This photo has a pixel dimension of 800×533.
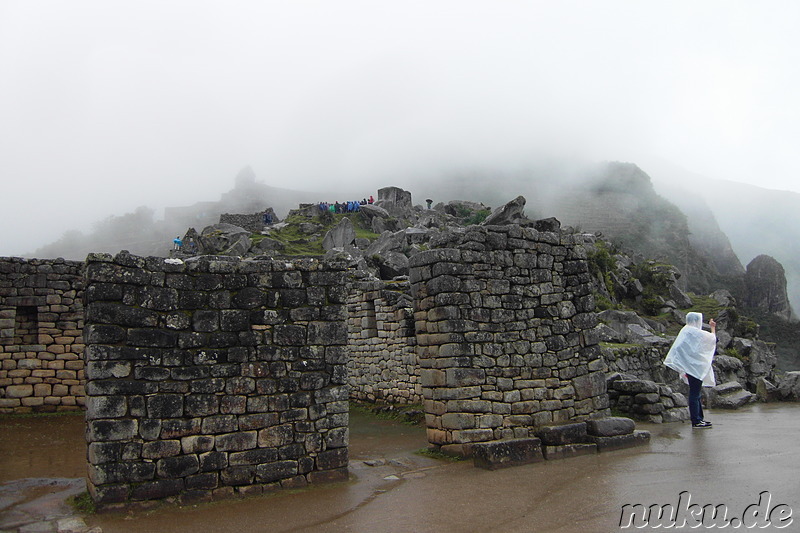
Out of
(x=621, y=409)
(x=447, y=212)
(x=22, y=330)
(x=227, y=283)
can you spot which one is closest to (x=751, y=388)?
(x=621, y=409)

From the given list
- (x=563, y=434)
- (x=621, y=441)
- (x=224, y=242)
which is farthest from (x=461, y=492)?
(x=224, y=242)

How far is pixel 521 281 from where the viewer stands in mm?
10281

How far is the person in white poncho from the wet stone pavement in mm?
1275

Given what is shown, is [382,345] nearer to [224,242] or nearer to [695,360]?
[695,360]

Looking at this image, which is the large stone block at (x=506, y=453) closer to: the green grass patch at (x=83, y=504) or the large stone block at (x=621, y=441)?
the large stone block at (x=621, y=441)

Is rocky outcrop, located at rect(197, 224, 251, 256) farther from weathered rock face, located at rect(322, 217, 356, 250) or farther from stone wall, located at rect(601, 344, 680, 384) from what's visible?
stone wall, located at rect(601, 344, 680, 384)

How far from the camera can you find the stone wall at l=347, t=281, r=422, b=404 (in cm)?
1421

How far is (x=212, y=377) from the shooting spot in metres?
7.25

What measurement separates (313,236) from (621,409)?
1364 inches

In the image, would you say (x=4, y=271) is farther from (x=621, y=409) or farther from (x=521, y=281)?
(x=621, y=409)

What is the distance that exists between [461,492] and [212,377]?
350cm

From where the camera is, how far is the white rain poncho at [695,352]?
11.5 m

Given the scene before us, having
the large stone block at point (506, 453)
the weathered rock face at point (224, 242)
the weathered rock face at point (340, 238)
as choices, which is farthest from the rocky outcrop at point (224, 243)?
the large stone block at point (506, 453)

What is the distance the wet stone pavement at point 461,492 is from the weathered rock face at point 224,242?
85.9ft
